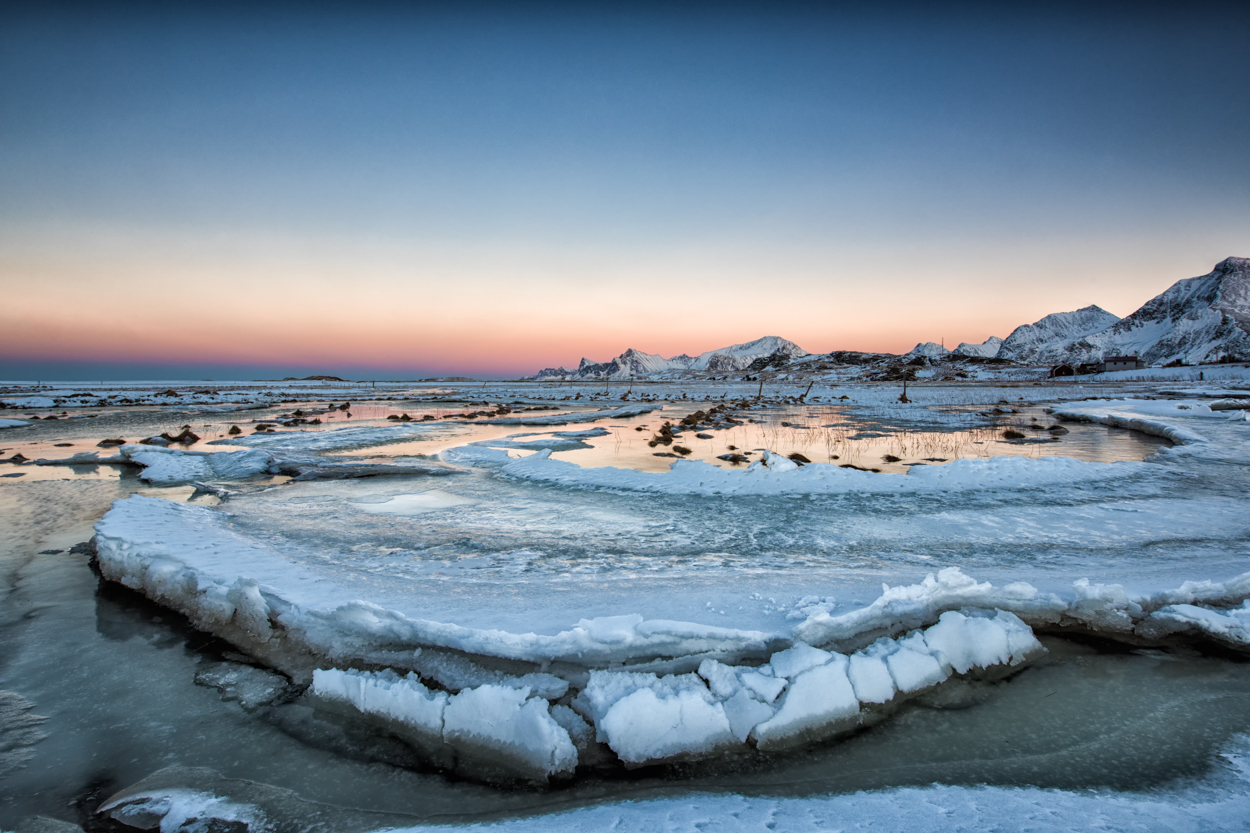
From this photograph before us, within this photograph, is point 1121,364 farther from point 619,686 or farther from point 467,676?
point 467,676

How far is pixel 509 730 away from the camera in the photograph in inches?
130

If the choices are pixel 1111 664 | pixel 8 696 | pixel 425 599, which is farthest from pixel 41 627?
pixel 1111 664

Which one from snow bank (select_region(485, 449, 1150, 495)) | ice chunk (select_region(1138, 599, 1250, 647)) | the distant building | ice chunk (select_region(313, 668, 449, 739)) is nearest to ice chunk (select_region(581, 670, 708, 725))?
ice chunk (select_region(313, 668, 449, 739))

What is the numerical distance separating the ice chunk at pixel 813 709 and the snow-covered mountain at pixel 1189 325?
6044 inches

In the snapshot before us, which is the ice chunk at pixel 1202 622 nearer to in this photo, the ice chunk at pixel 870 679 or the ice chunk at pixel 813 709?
the ice chunk at pixel 870 679

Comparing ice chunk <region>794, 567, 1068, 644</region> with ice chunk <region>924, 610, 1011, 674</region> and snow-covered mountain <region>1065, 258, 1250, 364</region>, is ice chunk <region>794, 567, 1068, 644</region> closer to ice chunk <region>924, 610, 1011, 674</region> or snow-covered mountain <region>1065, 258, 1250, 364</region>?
ice chunk <region>924, 610, 1011, 674</region>

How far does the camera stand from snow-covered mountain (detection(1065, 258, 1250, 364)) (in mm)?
122250

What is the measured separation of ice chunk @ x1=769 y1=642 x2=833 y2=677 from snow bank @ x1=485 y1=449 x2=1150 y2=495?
627 centimetres

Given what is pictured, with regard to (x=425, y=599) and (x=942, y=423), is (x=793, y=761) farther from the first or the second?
(x=942, y=423)

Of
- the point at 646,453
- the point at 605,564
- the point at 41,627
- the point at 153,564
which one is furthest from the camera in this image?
the point at 646,453

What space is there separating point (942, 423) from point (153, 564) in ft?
85.2

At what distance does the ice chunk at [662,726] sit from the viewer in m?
3.26

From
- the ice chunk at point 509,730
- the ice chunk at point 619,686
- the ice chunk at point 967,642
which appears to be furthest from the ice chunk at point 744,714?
the ice chunk at point 967,642

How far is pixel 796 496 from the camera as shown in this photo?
9680mm
